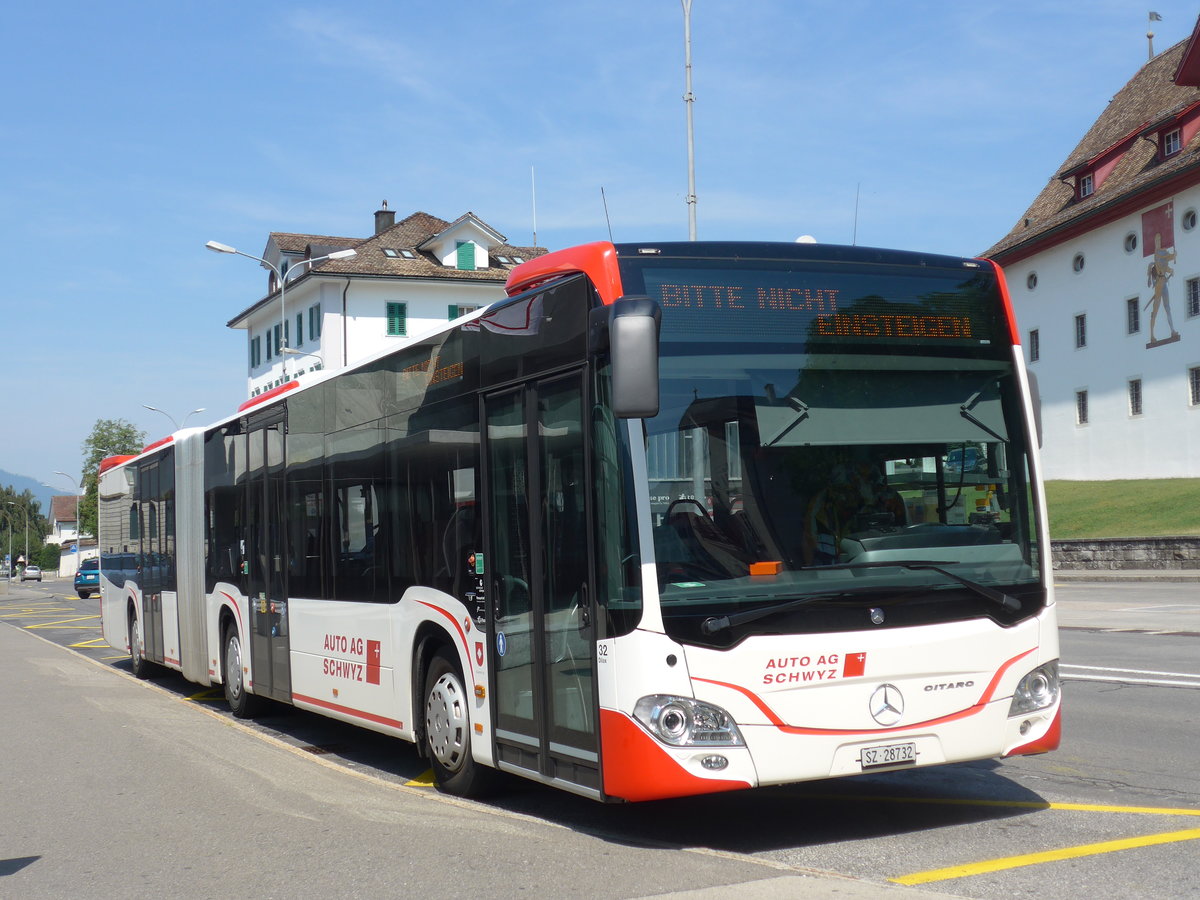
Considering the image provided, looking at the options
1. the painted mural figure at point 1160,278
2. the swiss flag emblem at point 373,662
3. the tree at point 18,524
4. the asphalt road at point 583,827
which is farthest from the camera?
the tree at point 18,524

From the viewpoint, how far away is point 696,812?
306 inches

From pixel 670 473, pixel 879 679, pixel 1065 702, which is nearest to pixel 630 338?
pixel 670 473

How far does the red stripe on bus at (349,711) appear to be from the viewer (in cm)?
952

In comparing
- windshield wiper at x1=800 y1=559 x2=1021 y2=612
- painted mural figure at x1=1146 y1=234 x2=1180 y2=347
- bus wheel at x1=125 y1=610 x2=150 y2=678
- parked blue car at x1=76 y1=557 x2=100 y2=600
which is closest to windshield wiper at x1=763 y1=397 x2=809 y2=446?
windshield wiper at x1=800 y1=559 x2=1021 y2=612

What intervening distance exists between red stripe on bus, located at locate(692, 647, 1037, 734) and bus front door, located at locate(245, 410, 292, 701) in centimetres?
640

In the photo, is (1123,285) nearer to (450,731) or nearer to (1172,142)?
(1172,142)

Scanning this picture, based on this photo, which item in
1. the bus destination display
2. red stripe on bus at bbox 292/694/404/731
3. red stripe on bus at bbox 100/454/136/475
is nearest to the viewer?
the bus destination display

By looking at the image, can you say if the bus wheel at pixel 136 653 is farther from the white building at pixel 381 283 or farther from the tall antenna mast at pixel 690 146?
the white building at pixel 381 283

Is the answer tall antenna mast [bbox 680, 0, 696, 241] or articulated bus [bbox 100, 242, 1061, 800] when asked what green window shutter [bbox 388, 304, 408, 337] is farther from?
articulated bus [bbox 100, 242, 1061, 800]

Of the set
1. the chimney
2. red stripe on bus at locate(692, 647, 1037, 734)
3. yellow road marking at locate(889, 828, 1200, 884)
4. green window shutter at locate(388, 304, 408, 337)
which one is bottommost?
yellow road marking at locate(889, 828, 1200, 884)

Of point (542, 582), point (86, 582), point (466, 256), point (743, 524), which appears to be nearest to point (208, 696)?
point (542, 582)

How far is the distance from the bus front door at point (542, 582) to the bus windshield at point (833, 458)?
583 millimetres

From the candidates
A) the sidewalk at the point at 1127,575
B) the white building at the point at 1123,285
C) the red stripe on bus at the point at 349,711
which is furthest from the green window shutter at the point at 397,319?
the red stripe on bus at the point at 349,711

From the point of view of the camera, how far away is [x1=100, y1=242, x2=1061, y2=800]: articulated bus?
6465 millimetres
